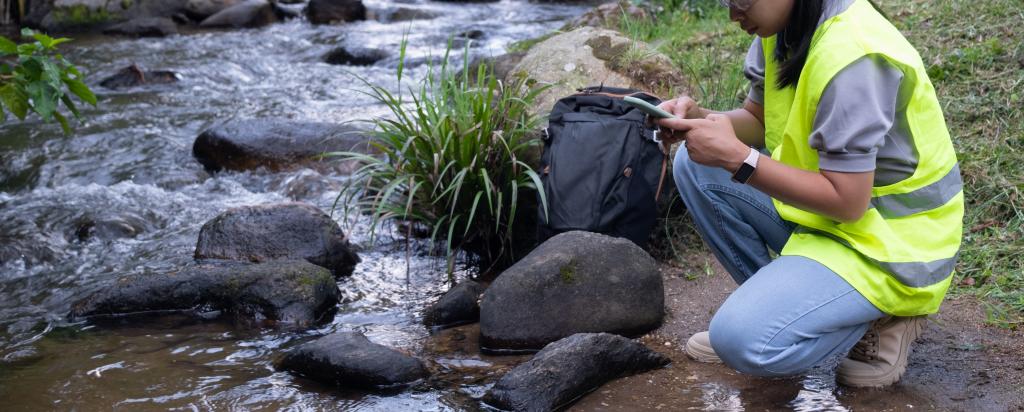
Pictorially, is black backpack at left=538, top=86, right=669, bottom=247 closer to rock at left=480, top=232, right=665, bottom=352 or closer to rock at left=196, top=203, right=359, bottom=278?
rock at left=480, top=232, right=665, bottom=352

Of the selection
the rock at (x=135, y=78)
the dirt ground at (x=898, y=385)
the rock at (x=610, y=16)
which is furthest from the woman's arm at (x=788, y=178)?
the rock at (x=135, y=78)

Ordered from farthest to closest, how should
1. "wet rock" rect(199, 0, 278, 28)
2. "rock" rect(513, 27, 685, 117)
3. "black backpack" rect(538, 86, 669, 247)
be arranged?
"wet rock" rect(199, 0, 278, 28), "rock" rect(513, 27, 685, 117), "black backpack" rect(538, 86, 669, 247)

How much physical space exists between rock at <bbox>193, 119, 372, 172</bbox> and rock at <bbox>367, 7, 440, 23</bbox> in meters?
6.50

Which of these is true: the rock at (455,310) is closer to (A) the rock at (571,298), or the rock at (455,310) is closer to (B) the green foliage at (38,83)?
(A) the rock at (571,298)

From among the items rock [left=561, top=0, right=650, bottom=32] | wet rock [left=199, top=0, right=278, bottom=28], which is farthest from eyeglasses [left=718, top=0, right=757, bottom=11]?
wet rock [left=199, top=0, right=278, bottom=28]

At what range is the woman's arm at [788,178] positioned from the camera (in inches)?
87.1

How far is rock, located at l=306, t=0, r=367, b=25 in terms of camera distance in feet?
41.6

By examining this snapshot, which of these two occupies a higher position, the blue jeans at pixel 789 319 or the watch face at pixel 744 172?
the watch face at pixel 744 172

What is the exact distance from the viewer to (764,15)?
2.29m

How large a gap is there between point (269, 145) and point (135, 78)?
338cm

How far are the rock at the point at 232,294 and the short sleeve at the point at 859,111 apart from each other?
2.32m

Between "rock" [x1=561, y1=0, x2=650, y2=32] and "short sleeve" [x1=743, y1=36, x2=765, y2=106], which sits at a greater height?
"short sleeve" [x1=743, y1=36, x2=765, y2=106]

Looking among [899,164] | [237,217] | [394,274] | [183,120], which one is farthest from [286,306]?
[183,120]

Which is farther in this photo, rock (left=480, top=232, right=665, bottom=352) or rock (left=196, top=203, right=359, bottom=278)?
rock (left=196, top=203, right=359, bottom=278)
